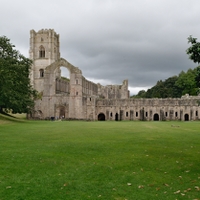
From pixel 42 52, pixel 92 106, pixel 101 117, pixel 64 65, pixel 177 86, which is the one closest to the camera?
pixel 92 106

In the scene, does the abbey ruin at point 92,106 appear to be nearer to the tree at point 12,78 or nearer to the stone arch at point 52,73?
the stone arch at point 52,73

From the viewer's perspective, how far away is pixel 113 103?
2579 inches

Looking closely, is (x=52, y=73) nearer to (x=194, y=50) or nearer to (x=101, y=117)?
(x=101, y=117)

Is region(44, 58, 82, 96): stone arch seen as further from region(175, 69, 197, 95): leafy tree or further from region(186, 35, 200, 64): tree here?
region(186, 35, 200, 64): tree

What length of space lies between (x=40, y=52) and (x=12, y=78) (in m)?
51.2

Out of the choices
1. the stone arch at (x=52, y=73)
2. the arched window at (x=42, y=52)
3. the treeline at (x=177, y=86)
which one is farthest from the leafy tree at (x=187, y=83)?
the arched window at (x=42, y=52)

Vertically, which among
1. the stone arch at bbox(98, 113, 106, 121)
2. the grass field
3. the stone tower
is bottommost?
the grass field

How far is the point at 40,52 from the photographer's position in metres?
86.5

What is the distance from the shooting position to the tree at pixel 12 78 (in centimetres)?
3666

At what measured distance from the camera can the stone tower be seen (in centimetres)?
8531

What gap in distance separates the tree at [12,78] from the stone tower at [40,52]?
42373 mm

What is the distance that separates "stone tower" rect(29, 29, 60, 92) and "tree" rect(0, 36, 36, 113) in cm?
4237

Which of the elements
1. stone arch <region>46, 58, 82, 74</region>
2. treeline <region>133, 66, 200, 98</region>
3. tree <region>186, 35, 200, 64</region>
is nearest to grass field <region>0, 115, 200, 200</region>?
tree <region>186, 35, 200, 64</region>

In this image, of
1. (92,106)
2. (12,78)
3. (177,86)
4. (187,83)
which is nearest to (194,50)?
(12,78)
